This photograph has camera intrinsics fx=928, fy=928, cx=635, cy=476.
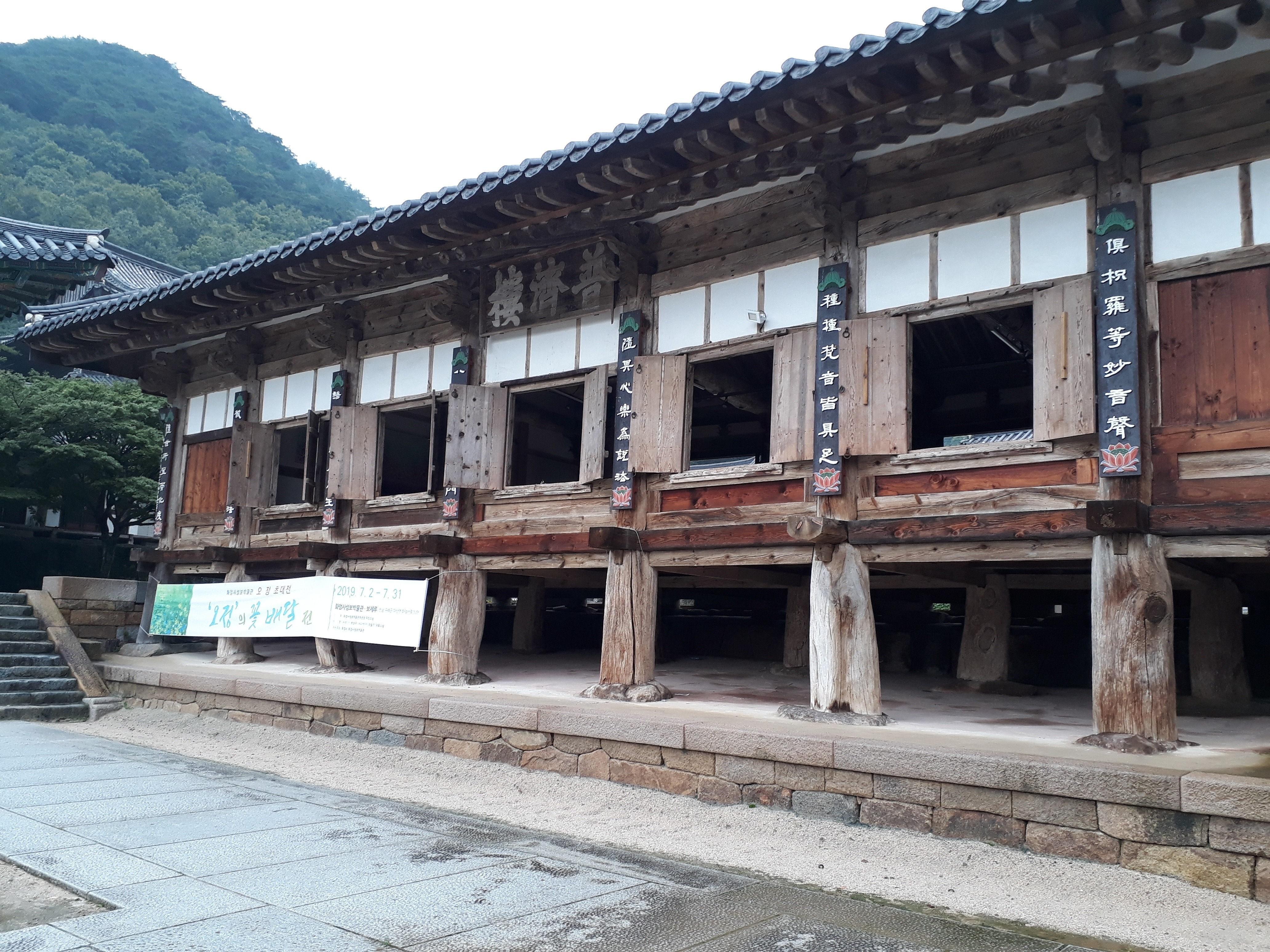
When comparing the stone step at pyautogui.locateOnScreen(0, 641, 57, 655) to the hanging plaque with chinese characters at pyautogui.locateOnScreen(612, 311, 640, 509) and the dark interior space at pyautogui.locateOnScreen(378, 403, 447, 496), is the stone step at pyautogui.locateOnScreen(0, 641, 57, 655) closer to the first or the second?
the dark interior space at pyautogui.locateOnScreen(378, 403, 447, 496)

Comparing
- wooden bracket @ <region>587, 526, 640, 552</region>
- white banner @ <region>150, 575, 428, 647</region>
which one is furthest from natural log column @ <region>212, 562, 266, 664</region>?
wooden bracket @ <region>587, 526, 640, 552</region>

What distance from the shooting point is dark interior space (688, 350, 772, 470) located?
11.5 m

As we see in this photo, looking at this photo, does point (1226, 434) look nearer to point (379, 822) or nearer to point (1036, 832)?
point (1036, 832)

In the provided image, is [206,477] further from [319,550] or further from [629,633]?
[629,633]

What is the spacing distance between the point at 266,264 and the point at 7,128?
5347 centimetres

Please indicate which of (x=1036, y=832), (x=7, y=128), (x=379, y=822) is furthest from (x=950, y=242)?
(x=7, y=128)

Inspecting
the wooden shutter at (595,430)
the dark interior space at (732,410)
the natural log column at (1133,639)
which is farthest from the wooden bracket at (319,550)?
the natural log column at (1133,639)

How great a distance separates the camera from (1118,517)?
6.34 m

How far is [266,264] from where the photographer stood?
11.0 meters

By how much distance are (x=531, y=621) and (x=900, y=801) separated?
8238 mm

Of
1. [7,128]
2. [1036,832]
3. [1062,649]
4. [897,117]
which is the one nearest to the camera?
[1036,832]

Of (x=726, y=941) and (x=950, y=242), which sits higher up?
(x=950, y=242)

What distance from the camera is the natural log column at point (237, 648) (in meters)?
13.2

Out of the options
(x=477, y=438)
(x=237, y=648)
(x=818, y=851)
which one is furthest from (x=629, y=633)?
(x=237, y=648)
